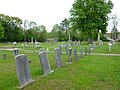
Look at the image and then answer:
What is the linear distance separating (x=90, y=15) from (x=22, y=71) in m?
56.6

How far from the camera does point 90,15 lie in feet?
213

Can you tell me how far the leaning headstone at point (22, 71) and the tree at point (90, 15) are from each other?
53.8m

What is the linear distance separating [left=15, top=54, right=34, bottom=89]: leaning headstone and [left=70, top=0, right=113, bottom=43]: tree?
53842mm

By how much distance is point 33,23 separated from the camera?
3932 inches

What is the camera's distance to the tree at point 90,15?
6419 centimetres

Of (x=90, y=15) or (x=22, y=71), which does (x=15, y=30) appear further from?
(x=22, y=71)

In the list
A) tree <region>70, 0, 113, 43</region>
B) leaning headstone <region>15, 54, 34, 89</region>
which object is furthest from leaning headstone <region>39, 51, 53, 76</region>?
tree <region>70, 0, 113, 43</region>

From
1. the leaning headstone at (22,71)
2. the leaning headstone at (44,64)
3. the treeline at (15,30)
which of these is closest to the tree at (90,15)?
the treeline at (15,30)

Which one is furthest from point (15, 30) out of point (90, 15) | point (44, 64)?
point (44, 64)

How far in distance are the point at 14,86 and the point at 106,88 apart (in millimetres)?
3398

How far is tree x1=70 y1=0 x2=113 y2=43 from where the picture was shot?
211 feet

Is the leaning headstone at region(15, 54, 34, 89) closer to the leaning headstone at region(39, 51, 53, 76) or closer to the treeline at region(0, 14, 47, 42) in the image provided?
the leaning headstone at region(39, 51, 53, 76)

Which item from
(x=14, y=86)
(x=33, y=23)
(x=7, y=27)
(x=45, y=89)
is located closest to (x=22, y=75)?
(x=14, y=86)

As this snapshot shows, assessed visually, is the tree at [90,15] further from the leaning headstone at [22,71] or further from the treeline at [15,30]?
the leaning headstone at [22,71]
